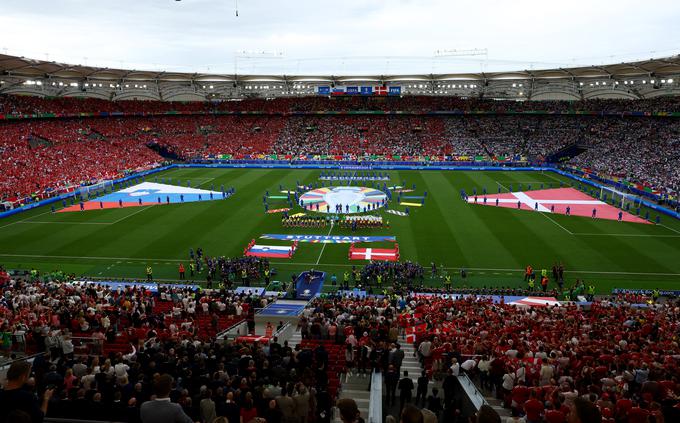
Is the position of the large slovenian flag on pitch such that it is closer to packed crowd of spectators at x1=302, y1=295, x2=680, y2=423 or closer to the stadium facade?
packed crowd of spectators at x1=302, y1=295, x2=680, y2=423

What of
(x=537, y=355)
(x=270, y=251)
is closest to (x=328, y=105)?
(x=270, y=251)

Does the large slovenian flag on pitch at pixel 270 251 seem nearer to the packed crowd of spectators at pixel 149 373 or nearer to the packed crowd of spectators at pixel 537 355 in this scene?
the packed crowd of spectators at pixel 537 355

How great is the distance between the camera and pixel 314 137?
8600 cm

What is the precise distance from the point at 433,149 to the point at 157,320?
229 feet

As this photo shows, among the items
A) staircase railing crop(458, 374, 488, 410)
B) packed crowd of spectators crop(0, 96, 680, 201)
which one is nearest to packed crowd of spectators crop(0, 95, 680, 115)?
packed crowd of spectators crop(0, 96, 680, 201)

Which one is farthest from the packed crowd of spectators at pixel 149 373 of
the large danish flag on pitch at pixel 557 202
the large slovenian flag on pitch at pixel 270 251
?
the large danish flag on pitch at pixel 557 202

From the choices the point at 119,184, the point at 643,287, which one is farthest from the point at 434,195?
the point at 119,184

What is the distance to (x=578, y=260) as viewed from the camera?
30.5 meters

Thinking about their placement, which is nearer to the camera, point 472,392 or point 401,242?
point 472,392

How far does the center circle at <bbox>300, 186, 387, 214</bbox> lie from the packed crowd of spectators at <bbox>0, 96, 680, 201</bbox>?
2513 cm

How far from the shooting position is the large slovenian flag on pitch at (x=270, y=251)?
104 feet

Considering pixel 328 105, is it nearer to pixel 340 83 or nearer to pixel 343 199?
pixel 340 83

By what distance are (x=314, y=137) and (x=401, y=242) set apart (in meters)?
54.9

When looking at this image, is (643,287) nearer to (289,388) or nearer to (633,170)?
(289,388)
